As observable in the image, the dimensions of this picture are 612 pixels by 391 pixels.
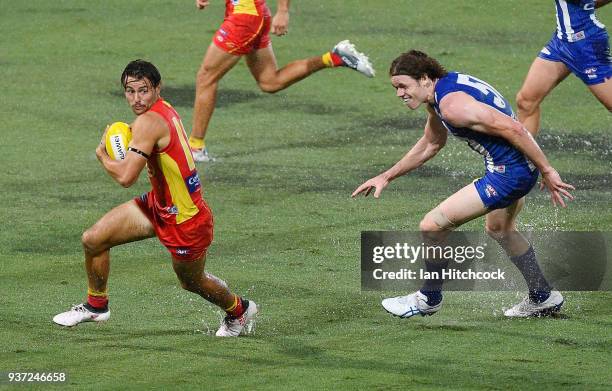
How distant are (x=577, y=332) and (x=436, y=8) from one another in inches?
492

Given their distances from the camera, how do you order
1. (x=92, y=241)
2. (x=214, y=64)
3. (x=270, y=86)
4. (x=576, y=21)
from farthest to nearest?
(x=270, y=86)
(x=214, y=64)
(x=576, y=21)
(x=92, y=241)

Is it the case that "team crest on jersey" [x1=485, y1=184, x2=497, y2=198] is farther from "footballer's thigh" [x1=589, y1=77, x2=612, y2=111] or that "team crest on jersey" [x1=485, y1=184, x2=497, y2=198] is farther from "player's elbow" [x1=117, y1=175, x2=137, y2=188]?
"footballer's thigh" [x1=589, y1=77, x2=612, y2=111]

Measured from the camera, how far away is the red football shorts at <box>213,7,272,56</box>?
46.6 feet

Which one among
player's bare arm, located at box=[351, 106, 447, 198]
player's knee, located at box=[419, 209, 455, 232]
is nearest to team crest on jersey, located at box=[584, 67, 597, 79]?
player's bare arm, located at box=[351, 106, 447, 198]

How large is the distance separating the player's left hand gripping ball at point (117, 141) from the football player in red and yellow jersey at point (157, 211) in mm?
40

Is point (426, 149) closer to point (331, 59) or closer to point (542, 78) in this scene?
point (542, 78)

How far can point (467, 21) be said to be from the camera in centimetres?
2064

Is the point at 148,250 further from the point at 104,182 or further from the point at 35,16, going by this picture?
the point at 35,16

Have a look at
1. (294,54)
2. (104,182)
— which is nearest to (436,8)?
(294,54)

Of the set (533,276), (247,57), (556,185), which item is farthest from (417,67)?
(247,57)

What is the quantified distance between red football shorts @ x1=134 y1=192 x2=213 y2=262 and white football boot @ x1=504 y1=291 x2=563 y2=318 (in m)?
2.23

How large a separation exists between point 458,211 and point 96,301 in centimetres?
244

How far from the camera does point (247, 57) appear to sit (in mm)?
14547

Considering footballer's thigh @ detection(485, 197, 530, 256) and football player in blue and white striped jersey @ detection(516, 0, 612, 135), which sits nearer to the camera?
footballer's thigh @ detection(485, 197, 530, 256)
